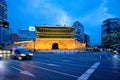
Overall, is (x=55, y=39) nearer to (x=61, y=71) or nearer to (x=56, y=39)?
(x=56, y=39)

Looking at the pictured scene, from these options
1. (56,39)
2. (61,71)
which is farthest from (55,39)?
(61,71)

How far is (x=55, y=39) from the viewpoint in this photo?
354 feet

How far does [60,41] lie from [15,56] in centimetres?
7120

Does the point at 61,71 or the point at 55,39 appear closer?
the point at 61,71

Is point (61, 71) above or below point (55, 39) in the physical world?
below

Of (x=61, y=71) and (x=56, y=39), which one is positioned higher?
(x=56, y=39)

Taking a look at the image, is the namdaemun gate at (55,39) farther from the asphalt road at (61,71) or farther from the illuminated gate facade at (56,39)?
the asphalt road at (61,71)

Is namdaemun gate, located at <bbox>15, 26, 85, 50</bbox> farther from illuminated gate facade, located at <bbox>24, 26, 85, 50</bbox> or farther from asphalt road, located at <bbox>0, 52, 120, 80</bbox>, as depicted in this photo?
asphalt road, located at <bbox>0, 52, 120, 80</bbox>

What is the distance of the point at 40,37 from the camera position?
10862cm

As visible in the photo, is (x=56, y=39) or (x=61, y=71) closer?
(x=61, y=71)

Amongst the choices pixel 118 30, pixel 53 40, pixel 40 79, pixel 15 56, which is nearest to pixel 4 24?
pixel 15 56

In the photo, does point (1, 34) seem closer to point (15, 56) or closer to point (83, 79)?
point (15, 56)

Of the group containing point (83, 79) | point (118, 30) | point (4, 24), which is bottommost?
point (83, 79)

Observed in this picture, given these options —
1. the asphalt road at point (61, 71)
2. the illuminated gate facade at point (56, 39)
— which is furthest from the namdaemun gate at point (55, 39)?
the asphalt road at point (61, 71)
